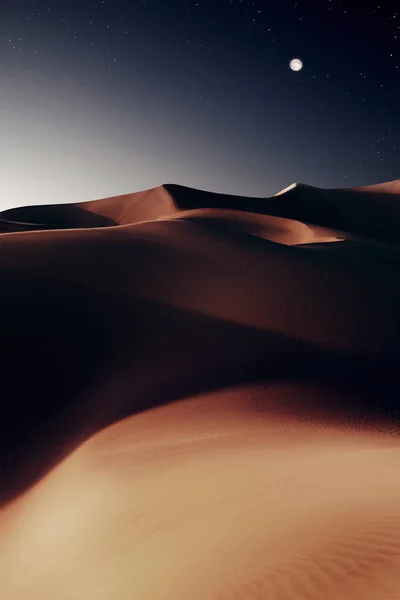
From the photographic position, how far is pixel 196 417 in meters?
6.57

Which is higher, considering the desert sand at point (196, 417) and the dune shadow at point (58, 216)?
the dune shadow at point (58, 216)

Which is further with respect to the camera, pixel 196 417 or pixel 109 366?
pixel 109 366

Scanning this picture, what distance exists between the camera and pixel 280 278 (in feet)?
39.7

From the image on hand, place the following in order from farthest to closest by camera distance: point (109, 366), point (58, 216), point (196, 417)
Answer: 1. point (58, 216)
2. point (109, 366)
3. point (196, 417)

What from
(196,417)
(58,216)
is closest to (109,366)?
(196,417)

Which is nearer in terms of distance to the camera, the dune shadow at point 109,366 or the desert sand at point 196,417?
the desert sand at point 196,417

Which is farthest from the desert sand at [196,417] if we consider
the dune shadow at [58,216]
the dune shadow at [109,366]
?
the dune shadow at [58,216]

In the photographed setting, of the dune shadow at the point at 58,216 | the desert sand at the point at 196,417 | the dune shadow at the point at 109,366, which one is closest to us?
the desert sand at the point at 196,417

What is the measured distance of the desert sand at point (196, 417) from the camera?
2.86m

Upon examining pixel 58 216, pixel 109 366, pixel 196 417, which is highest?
pixel 58 216

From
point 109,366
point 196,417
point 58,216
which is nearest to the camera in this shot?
point 196,417

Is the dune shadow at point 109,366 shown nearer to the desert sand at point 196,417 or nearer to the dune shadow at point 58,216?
the desert sand at point 196,417

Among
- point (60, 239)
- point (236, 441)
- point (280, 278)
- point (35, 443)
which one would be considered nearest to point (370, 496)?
point (236, 441)

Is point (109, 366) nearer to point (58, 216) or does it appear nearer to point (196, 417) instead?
point (196, 417)
